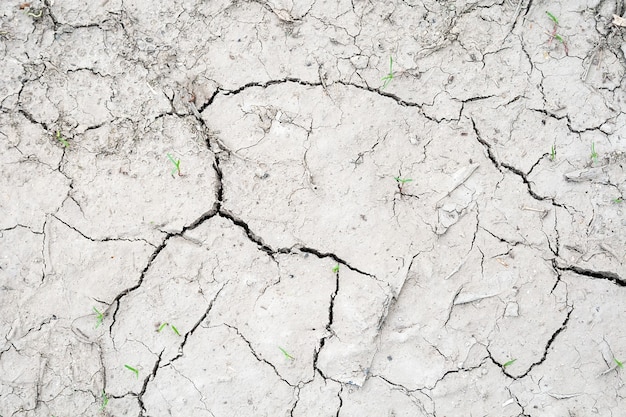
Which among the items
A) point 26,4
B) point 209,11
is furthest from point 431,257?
point 26,4

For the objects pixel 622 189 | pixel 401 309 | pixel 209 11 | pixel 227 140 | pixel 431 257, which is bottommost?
pixel 401 309

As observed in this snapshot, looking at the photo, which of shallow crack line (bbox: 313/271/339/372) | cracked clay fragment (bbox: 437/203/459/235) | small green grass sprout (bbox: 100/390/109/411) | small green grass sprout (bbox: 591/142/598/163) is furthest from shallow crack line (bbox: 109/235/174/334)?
small green grass sprout (bbox: 591/142/598/163)

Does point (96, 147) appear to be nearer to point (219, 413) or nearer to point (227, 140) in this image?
point (227, 140)

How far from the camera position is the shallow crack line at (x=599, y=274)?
9.37 feet

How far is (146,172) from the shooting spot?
2998 millimetres

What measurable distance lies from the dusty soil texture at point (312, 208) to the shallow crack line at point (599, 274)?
11 mm

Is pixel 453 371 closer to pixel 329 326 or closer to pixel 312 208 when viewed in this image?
pixel 329 326

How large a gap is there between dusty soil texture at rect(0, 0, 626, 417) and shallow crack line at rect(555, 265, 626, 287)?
11 mm

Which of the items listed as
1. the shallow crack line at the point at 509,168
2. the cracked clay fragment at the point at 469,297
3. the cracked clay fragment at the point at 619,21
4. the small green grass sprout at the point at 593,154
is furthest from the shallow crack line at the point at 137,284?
the cracked clay fragment at the point at 619,21

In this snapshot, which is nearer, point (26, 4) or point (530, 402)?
point (530, 402)

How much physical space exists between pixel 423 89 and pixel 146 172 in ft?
4.89

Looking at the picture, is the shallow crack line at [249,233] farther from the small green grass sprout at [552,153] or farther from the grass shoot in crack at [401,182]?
the small green grass sprout at [552,153]

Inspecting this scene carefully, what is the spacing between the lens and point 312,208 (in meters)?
2.96

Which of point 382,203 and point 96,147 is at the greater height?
point 96,147
